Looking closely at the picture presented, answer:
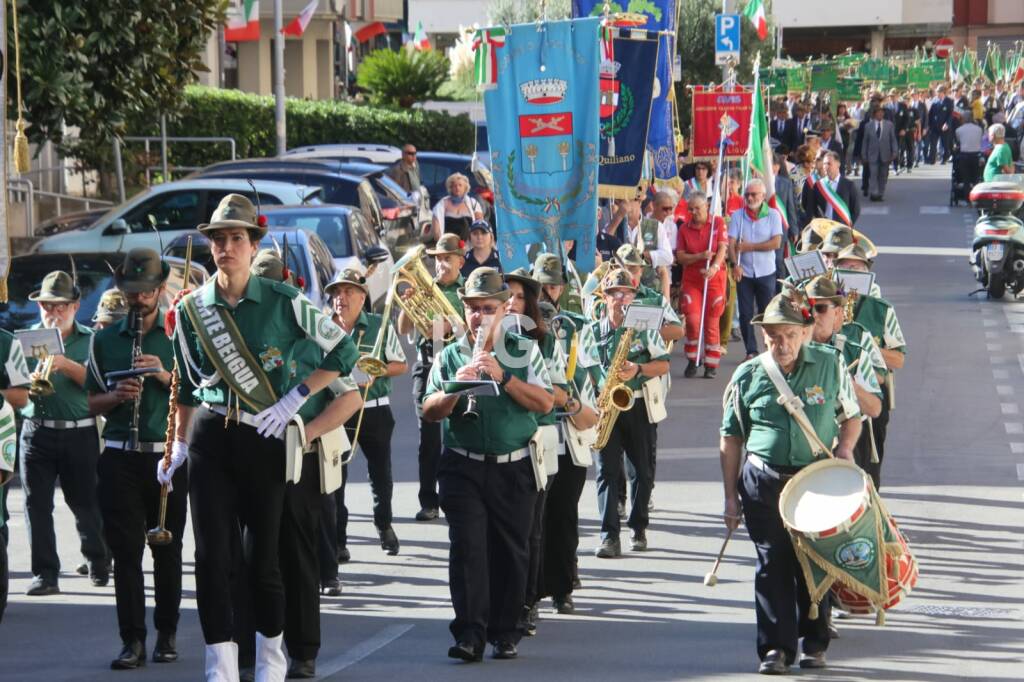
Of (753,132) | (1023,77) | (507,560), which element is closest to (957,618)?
(507,560)

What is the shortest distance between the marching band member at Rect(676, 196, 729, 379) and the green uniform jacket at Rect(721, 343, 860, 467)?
9.85m

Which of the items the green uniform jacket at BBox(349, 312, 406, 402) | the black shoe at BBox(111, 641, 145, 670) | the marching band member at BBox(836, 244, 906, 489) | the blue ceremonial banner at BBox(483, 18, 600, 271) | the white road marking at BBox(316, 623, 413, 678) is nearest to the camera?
the white road marking at BBox(316, 623, 413, 678)

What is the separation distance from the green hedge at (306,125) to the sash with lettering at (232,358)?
28.1 m

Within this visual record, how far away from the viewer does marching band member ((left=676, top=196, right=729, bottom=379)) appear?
753 inches

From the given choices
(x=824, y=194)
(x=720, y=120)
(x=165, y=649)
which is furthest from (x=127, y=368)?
(x=720, y=120)

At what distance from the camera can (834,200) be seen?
65.3 feet

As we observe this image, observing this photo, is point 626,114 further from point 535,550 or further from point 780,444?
point 780,444

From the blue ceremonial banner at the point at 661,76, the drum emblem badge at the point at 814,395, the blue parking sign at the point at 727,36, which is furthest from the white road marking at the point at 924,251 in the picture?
the drum emblem badge at the point at 814,395

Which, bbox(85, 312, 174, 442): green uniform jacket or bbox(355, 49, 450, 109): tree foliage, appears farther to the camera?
bbox(355, 49, 450, 109): tree foliage

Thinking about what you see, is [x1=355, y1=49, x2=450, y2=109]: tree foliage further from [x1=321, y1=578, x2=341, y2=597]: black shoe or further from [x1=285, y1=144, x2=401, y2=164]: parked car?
[x1=321, y1=578, x2=341, y2=597]: black shoe

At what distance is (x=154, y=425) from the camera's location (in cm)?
935

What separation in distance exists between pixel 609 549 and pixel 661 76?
10.1 metres

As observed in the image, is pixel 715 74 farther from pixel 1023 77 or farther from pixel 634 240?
pixel 634 240

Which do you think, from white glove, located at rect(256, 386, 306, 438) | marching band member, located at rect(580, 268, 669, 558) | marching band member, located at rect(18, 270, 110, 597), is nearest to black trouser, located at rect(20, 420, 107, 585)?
marching band member, located at rect(18, 270, 110, 597)
